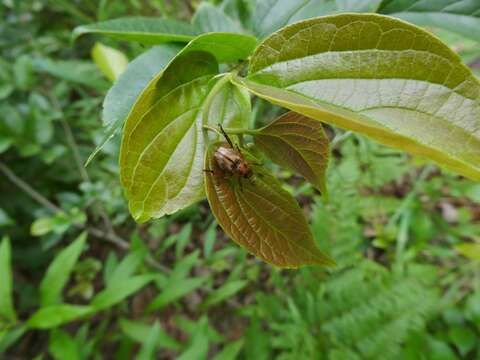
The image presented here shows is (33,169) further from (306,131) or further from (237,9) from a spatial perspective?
(306,131)

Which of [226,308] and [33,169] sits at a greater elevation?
[33,169]

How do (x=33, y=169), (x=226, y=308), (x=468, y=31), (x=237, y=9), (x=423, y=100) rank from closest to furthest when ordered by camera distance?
(x=423, y=100) < (x=468, y=31) < (x=237, y=9) < (x=33, y=169) < (x=226, y=308)

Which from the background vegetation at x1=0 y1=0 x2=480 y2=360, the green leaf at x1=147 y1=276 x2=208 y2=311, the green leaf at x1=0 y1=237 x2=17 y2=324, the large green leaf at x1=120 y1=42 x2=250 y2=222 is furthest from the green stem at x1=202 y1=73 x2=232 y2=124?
the green leaf at x1=0 y1=237 x2=17 y2=324

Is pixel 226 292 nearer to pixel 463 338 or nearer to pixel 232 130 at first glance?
pixel 463 338

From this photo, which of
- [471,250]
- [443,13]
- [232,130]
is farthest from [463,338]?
[232,130]

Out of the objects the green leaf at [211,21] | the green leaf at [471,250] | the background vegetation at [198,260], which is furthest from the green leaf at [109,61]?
the green leaf at [471,250]

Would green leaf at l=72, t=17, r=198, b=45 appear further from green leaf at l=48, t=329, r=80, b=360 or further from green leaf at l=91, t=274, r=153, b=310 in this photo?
green leaf at l=48, t=329, r=80, b=360

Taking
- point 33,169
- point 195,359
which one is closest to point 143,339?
point 195,359
